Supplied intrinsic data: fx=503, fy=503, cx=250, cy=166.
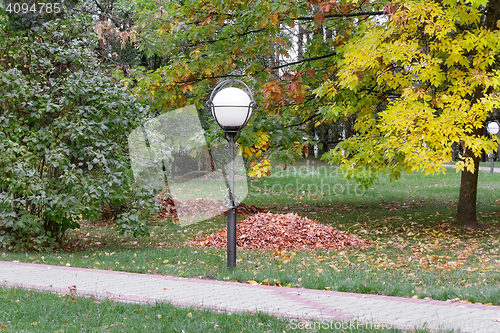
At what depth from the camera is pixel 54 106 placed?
363 inches

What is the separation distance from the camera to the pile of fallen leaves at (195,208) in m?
16.1

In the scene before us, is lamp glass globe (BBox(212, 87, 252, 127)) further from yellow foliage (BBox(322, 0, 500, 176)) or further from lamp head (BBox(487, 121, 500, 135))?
lamp head (BBox(487, 121, 500, 135))

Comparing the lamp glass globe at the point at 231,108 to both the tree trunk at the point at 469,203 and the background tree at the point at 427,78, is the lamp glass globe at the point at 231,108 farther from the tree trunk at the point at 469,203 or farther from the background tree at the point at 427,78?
the tree trunk at the point at 469,203

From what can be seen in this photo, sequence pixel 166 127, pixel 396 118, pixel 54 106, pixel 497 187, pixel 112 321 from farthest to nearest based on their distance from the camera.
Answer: pixel 497 187 < pixel 166 127 < pixel 396 118 < pixel 54 106 < pixel 112 321

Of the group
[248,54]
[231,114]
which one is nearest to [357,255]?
[231,114]

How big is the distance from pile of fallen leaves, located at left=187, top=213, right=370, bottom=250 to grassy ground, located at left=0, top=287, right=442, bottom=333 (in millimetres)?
5140

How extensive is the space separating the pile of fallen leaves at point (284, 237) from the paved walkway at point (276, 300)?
138 inches

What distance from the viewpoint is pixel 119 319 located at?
496 centimetres

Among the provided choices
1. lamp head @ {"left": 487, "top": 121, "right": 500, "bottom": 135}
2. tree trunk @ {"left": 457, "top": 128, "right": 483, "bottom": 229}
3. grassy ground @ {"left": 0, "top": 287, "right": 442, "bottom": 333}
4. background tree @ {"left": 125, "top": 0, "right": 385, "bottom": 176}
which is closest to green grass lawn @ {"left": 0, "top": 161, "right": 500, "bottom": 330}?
tree trunk @ {"left": 457, "top": 128, "right": 483, "bottom": 229}

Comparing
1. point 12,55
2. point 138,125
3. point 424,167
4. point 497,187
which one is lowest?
point 497,187

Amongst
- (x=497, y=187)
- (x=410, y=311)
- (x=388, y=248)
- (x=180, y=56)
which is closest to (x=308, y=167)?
(x=497, y=187)

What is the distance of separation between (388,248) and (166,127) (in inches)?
448

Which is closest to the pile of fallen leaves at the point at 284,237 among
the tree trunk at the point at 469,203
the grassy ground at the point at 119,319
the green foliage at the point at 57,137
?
the green foliage at the point at 57,137

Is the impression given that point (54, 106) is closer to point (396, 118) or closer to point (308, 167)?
point (396, 118)
